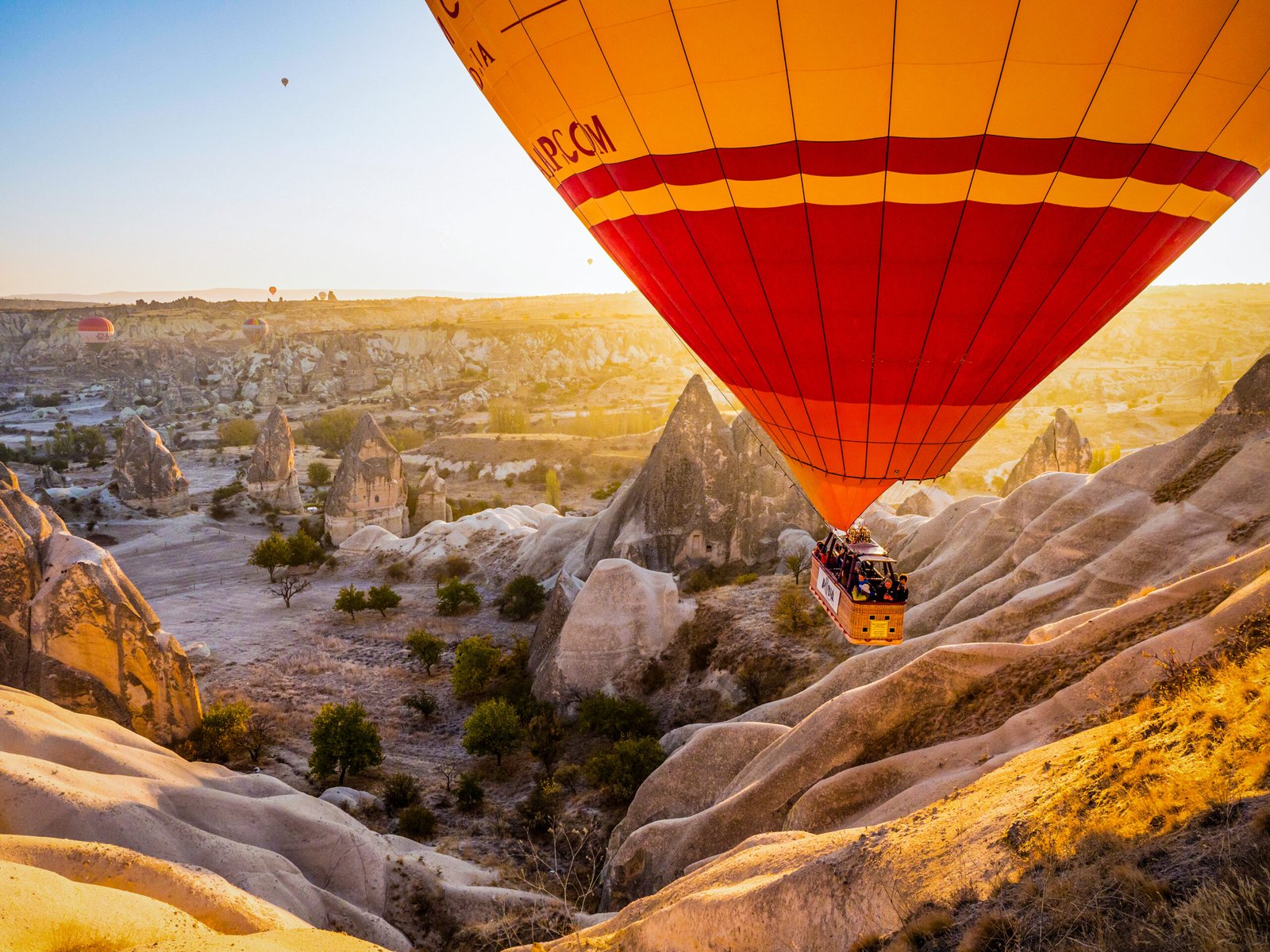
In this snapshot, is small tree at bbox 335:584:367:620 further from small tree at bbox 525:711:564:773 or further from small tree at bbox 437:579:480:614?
small tree at bbox 525:711:564:773

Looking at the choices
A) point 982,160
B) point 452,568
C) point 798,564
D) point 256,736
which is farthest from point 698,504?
point 982,160

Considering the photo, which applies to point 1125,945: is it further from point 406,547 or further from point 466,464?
point 466,464

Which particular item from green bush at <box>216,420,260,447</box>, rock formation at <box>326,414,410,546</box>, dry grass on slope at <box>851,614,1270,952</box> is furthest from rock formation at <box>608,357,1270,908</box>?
green bush at <box>216,420,260,447</box>

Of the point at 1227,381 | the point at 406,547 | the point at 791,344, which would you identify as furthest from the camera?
the point at 1227,381

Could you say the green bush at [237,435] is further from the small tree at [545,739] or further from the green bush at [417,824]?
the green bush at [417,824]

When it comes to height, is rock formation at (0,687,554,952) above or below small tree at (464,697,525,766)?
above

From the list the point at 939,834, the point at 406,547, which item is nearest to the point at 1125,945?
the point at 939,834

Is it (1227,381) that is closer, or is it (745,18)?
(745,18)
